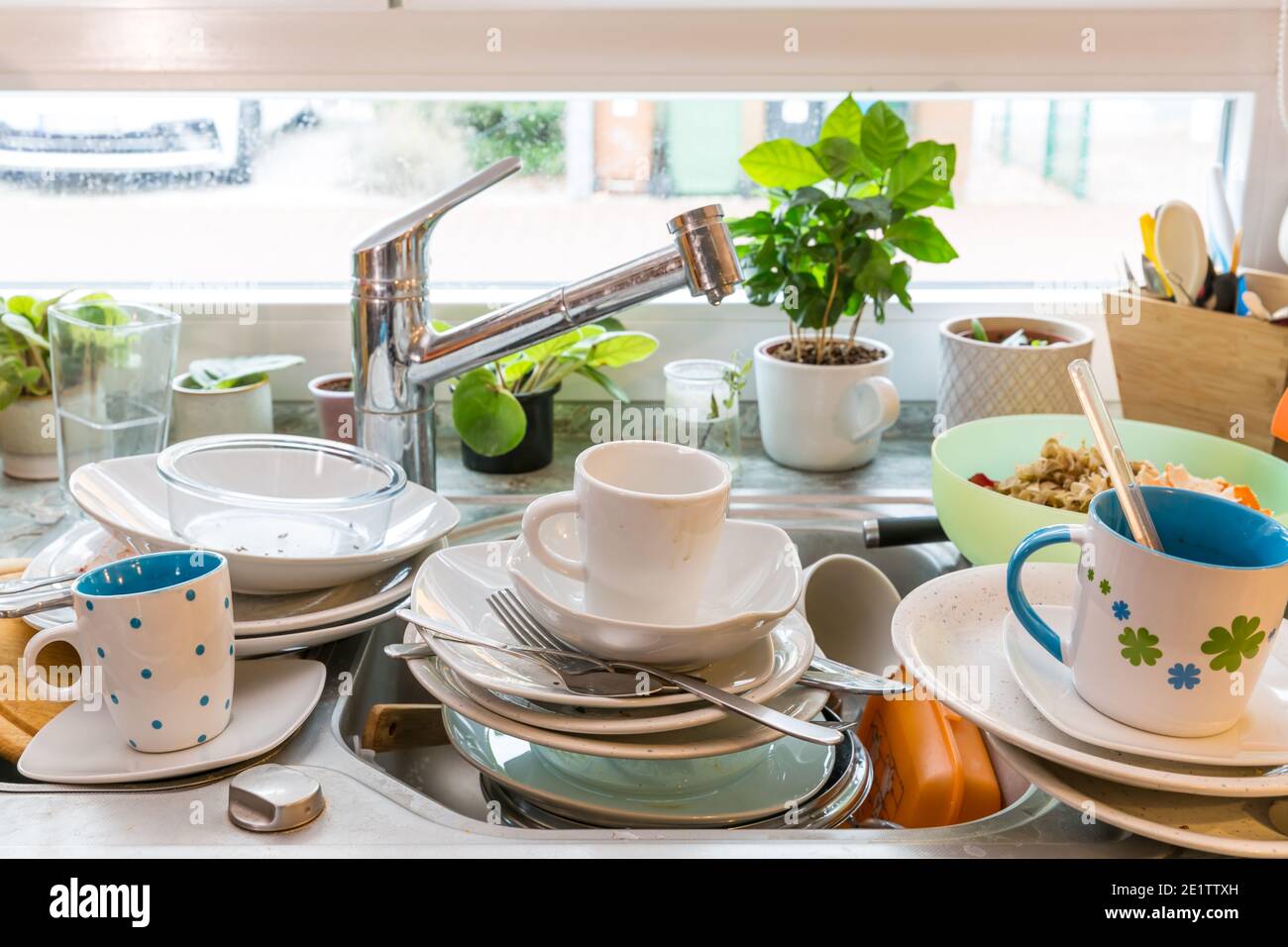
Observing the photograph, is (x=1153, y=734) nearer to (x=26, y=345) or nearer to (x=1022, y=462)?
(x=1022, y=462)

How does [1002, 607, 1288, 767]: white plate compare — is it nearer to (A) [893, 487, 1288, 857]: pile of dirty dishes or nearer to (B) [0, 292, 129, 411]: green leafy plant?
(A) [893, 487, 1288, 857]: pile of dirty dishes

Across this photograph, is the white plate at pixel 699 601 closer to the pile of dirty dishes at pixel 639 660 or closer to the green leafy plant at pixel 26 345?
the pile of dirty dishes at pixel 639 660

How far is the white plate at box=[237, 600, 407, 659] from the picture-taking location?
2.36 feet

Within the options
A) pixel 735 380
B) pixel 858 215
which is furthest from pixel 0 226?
pixel 858 215

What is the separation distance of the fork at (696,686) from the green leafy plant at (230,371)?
2.11 ft

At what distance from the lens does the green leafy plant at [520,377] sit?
1.12 metres

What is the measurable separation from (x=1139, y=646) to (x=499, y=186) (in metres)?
1.10

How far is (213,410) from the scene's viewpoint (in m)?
1.18

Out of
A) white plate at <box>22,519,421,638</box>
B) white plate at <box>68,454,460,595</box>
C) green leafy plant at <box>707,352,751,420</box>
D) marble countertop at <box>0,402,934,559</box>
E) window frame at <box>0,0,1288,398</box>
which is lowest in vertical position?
marble countertop at <box>0,402,934,559</box>

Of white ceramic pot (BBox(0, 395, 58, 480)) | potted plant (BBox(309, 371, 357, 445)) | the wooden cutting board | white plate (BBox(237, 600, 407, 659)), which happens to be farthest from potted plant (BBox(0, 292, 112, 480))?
white plate (BBox(237, 600, 407, 659))

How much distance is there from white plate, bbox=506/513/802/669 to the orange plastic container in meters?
0.12

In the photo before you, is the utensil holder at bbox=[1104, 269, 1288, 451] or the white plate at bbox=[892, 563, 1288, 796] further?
the utensil holder at bbox=[1104, 269, 1288, 451]

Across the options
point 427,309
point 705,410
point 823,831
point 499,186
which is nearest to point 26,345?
point 427,309

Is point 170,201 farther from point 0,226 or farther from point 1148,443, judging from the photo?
point 1148,443
